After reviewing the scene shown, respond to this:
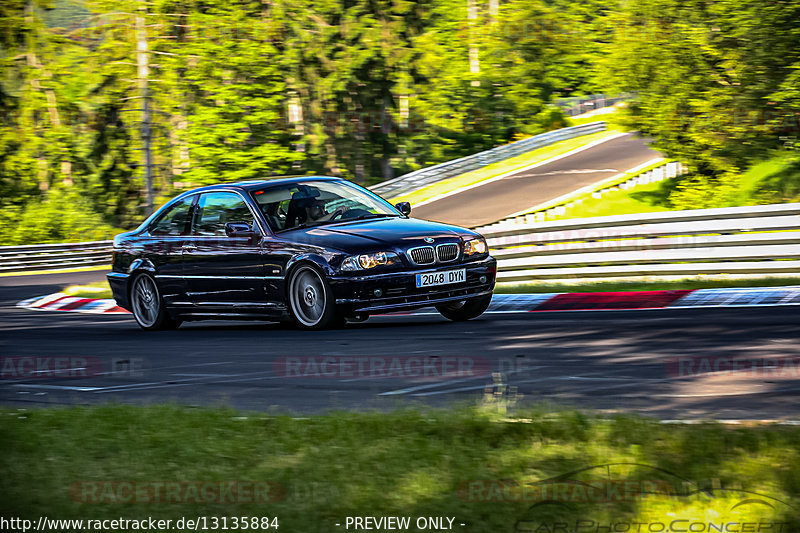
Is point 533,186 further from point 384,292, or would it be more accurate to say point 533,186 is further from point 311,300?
point 384,292

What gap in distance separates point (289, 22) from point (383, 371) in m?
41.3

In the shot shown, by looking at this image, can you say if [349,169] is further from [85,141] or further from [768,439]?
[768,439]

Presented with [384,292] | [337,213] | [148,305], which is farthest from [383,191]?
[384,292]

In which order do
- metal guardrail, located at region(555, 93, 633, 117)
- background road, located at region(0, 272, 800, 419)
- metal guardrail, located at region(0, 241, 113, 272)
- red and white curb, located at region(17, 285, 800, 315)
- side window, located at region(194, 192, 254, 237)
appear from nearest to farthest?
background road, located at region(0, 272, 800, 419)
red and white curb, located at region(17, 285, 800, 315)
side window, located at region(194, 192, 254, 237)
metal guardrail, located at region(0, 241, 113, 272)
metal guardrail, located at region(555, 93, 633, 117)

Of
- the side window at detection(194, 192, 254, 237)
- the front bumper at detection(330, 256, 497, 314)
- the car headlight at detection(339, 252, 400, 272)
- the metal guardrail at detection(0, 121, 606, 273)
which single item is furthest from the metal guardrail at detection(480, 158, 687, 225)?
the car headlight at detection(339, 252, 400, 272)

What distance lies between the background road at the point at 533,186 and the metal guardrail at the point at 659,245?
59.3 ft

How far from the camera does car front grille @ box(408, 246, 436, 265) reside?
1043cm

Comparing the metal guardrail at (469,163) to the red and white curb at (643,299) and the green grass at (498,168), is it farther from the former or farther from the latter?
the red and white curb at (643,299)

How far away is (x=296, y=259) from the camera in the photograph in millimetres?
10750

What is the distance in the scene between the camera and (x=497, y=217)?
33906mm

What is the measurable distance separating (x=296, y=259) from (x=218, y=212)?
1.70m

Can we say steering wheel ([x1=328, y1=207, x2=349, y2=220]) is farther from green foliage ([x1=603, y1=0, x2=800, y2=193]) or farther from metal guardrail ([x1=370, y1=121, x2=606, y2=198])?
metal guardrail ([x1=370, y1=121, x2=606, y2=198])

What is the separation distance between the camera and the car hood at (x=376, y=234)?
10445 mm

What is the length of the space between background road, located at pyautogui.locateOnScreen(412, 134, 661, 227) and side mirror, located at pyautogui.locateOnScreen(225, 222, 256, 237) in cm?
2172
